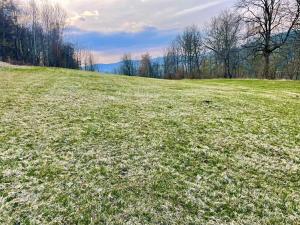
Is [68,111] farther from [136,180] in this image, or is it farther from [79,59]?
[79,59]

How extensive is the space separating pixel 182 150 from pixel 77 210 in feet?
11.9

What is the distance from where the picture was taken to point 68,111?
35.0ft

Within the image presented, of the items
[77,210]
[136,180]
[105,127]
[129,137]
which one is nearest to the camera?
[77,210]

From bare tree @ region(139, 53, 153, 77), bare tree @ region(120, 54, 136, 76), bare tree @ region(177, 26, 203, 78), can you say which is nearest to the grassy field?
bare tree @ region(177, 26, 203, 78)

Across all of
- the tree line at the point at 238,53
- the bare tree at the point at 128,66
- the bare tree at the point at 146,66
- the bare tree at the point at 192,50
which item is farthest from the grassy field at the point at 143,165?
the bare tree at the point at 128,66

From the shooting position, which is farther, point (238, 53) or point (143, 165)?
point (238, 53)

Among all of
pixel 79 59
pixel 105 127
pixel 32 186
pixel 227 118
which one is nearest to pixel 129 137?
pixel 105 127

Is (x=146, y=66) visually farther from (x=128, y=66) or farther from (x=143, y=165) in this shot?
(x=143, y=165)

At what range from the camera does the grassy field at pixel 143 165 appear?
5164 millimetres

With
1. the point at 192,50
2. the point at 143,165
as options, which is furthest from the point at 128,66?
the point at 143,165

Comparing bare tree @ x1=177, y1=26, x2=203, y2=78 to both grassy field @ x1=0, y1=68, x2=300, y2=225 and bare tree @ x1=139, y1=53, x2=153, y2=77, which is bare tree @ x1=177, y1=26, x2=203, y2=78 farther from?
grassy field @ x1=0, y1=68, x2=300, y2=225

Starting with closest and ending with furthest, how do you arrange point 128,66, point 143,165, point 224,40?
point 143,165 < point 224,40 < point 128,66

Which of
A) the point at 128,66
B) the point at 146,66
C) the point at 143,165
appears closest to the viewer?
the point at 143,165

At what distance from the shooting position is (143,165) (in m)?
6.79
